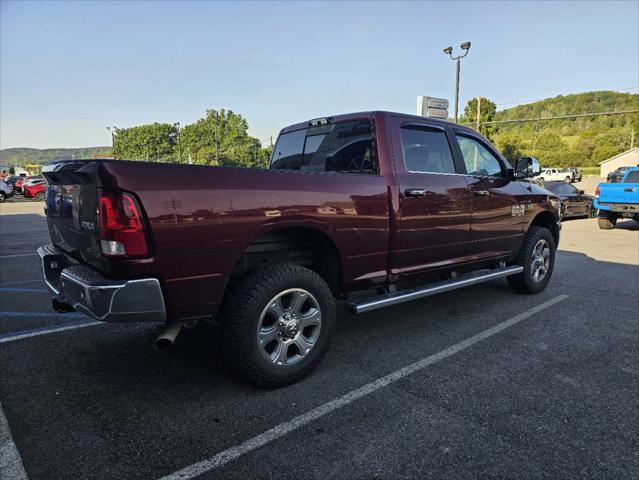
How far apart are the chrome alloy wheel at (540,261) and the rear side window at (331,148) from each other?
2871mm

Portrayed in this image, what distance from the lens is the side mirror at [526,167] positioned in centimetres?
495

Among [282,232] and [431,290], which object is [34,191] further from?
[431,290]

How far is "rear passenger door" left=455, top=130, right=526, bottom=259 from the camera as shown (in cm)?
443

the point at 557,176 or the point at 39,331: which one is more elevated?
the point at 557,176

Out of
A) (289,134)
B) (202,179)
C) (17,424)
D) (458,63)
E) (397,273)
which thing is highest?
(458,63)

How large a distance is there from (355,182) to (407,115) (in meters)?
1.05

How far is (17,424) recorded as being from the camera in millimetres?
2521

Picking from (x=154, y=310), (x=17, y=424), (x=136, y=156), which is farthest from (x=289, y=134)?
(x=136, y=156)

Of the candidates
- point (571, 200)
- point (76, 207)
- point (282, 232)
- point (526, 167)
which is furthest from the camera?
point (571, 200)

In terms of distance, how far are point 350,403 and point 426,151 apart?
2.40m

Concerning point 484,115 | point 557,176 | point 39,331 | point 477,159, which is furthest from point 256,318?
point 557,176

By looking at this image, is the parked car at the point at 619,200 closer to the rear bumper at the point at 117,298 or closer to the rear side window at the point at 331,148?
the rear side window at the point at 331,148

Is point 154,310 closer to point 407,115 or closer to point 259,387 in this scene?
point 259,387

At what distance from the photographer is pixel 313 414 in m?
2.64
